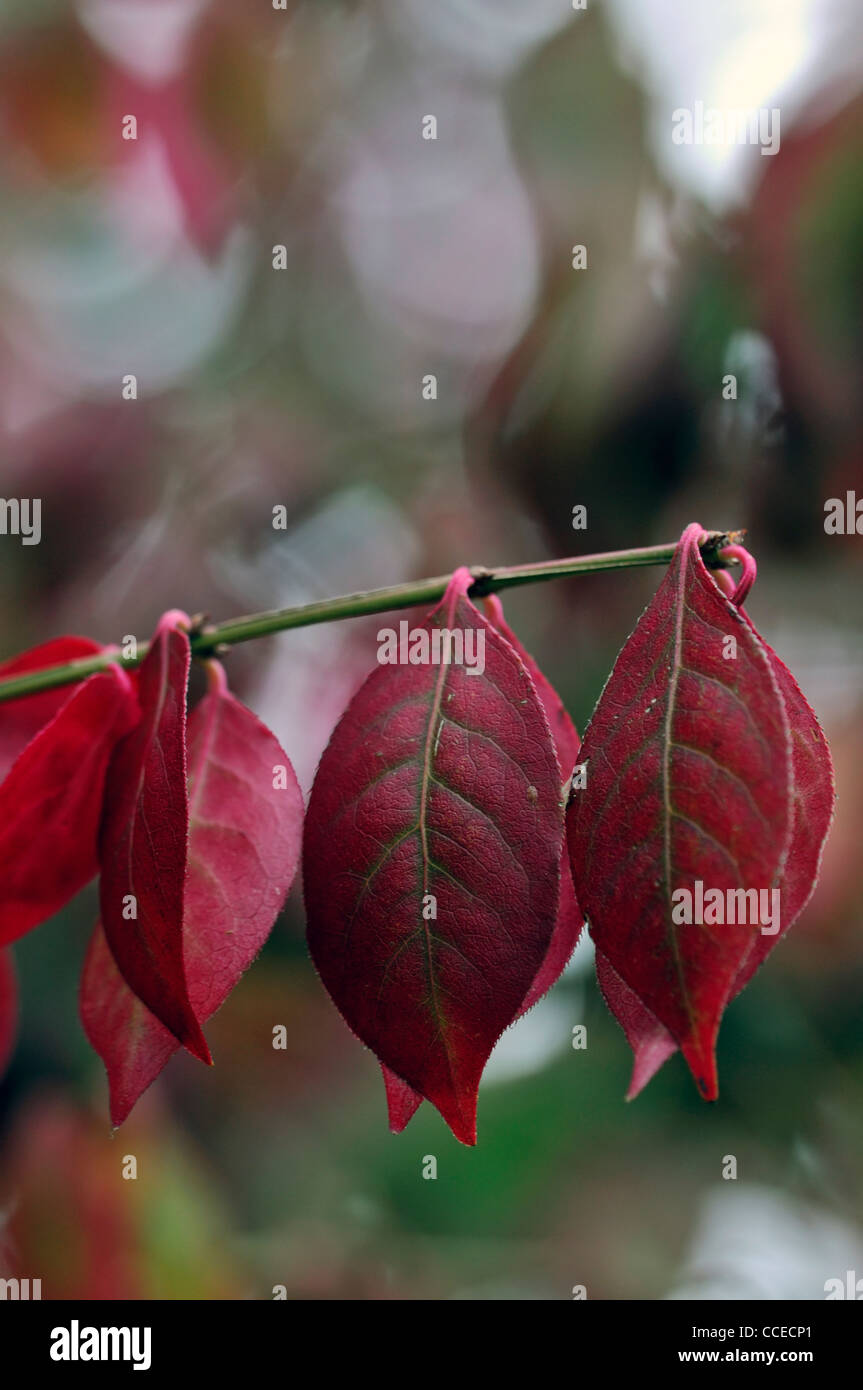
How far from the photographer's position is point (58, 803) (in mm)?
381

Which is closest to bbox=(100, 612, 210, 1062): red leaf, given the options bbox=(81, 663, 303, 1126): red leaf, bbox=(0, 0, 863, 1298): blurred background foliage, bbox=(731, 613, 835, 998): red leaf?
bbox=(81, 663, 303, 1126): red leaf

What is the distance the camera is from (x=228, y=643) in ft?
1.33

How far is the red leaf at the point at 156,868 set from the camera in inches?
11.3

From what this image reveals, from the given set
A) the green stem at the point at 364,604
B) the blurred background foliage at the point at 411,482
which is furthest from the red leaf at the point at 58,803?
the blurred background foliage at the point at 411,482

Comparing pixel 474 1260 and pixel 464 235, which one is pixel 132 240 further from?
pixel 474 1260

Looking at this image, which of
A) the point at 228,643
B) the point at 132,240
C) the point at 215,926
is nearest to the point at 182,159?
the point at 132,240

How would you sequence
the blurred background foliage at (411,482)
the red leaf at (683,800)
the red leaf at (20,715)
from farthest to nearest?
the blurred background foliage at (411,482)
the red leaf at (20,715)
the red leaf at (683,800)

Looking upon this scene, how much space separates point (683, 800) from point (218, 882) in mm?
153

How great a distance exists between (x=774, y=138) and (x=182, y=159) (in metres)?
0.71

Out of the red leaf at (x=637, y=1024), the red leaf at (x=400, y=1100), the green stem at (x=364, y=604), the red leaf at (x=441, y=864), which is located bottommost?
the red leaf at (x=400, y=1100)

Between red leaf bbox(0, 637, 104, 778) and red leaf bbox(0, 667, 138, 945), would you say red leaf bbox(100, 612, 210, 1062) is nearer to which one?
red leaf bbox(0, 667, 138, 945)

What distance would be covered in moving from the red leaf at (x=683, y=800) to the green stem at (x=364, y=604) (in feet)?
0.08

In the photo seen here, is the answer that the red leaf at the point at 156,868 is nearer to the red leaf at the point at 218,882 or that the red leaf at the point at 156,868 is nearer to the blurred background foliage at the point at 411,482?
the red leaf at the point at 218,882
